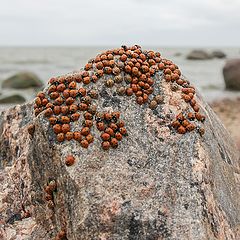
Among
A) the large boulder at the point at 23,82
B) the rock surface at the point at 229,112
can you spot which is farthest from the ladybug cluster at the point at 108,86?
the large boulder at the point at 23,82

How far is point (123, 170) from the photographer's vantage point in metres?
4.48

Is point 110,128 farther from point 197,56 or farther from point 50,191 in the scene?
point 197,56

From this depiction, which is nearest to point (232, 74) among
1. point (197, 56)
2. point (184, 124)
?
point (184, 124)

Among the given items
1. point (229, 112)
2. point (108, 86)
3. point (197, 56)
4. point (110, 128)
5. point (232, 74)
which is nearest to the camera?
point (110, 128)

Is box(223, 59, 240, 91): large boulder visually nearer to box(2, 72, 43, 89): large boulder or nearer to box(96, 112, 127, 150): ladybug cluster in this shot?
box(2, 72, 43, 89): large boulder

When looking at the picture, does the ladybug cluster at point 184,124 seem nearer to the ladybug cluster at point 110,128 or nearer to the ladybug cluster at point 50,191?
the ladybug cluster at point 110,128

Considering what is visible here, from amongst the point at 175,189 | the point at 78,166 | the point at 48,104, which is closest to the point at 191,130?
the point at 175,189

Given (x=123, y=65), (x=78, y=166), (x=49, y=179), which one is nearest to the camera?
(x=78, y=166)

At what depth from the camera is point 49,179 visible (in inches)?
188

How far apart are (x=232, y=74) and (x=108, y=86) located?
1129 inches

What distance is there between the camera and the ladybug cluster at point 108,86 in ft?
15.3

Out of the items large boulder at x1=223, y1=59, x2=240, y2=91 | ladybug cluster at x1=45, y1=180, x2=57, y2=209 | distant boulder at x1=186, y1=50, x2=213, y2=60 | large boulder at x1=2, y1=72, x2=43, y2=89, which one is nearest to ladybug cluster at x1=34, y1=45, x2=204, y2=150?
ladybug cluster at x1=45, y1=180, x2=57, y2=209

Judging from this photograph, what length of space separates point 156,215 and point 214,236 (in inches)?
27.1

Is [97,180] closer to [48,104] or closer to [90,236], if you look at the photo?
[90,236]
